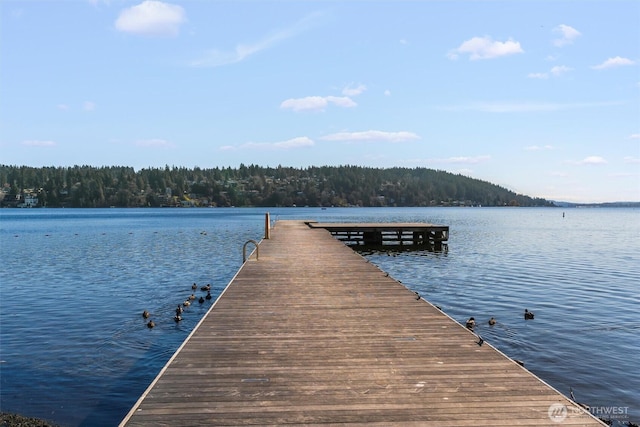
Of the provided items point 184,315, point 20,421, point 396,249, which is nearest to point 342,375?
point 20,421

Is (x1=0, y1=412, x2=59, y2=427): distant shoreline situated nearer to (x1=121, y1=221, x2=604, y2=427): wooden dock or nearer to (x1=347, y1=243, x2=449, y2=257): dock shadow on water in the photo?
(x1=121, y1=221, x2=604, y2=427): wooden dock

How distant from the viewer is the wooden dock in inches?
239

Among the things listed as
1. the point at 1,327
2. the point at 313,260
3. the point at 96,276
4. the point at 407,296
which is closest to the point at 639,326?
the point at 407,296

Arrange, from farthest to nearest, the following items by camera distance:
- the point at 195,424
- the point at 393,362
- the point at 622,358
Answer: the point at 622,358 → the point at 393,362 → the point at 195,424

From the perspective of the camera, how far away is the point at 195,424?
5.82 meters

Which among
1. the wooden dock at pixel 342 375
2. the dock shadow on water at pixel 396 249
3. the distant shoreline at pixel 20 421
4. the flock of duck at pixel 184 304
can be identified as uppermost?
the wooden dock at pixel 342 375

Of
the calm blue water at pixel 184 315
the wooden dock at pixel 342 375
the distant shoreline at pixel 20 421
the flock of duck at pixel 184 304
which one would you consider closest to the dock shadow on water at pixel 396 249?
the calm blue water at pixel 184 315

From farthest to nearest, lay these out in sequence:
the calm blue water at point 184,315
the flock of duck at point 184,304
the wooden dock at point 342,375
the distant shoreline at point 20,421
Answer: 1. the flock of duck at point 184,304
2. the calm blue water at point 184,315
3. the distant shoreline at point 20,421
4. the wooden dock at point 342,375

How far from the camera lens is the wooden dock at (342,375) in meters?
6.06

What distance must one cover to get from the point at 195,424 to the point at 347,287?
33.2 feet

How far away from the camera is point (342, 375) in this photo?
7.40m

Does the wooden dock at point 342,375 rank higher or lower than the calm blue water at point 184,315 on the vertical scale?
higher

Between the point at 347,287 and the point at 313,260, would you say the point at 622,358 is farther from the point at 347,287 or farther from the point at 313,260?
the point at 313,260

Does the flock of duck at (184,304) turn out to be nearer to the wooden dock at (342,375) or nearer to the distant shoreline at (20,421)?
the wooden dock at (342,375)
